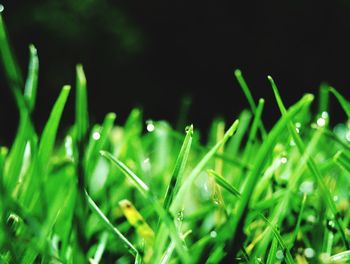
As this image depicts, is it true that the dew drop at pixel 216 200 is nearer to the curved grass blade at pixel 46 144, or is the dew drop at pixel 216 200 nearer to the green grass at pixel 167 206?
the green grass at pixel 167 206

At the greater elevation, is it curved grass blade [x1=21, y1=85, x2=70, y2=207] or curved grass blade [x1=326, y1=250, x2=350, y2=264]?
curved grass blade [x1=21, y1=85, x2=70, y2=207]

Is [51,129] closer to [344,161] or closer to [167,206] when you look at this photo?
[167,206]

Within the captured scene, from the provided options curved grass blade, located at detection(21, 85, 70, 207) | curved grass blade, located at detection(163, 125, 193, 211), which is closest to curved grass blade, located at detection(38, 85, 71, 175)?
curved grass blade, located at detection(21, 85, 70, 207)

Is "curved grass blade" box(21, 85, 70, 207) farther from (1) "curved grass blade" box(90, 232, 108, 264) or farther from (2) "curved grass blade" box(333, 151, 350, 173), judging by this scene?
(2) "curved grass blade" box(333, 151, 350, 173)

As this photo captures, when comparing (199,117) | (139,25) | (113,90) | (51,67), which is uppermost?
(139,25)

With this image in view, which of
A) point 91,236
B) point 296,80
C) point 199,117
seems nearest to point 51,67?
point 199,117

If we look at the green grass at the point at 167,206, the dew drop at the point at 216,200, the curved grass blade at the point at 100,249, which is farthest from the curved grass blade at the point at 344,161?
the curved grass blade at the point at 100,249

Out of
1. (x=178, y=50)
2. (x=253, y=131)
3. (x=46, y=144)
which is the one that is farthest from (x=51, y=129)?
(x=178, y=50)

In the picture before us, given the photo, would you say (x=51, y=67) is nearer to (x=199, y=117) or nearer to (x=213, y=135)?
(x=199, y=117)
